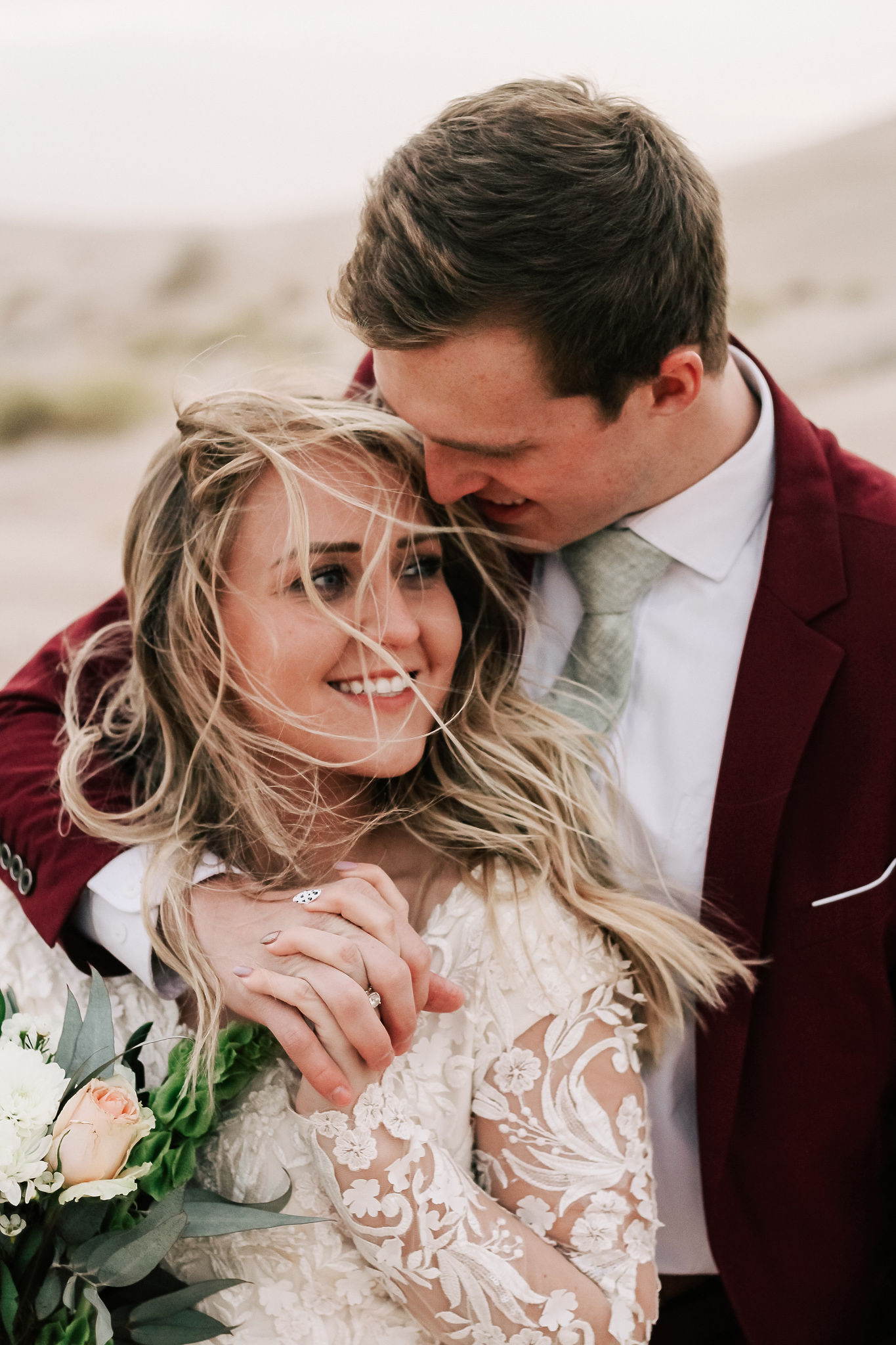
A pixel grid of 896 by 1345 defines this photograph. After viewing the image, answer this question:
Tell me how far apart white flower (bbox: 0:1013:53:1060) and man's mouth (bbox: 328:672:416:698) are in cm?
59

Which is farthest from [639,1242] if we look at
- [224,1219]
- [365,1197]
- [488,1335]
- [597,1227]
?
[224,1219]

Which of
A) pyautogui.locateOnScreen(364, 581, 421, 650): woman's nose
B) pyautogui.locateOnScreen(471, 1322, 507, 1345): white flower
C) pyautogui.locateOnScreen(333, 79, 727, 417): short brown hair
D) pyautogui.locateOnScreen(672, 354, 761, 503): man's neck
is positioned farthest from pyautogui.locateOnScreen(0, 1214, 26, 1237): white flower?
pyautogui.locateOnScreen(672, 354, 761, 503): man's neck

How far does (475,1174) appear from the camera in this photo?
5.25 feet

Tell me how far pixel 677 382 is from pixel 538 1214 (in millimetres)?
1176

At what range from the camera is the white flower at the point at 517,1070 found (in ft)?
5.04

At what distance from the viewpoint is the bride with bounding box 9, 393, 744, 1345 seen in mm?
1445

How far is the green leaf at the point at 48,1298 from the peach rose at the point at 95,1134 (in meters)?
0.13

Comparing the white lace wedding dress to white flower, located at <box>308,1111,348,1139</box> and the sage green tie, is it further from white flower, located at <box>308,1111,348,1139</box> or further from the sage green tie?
the sage green tie

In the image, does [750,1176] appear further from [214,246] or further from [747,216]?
[214,246]

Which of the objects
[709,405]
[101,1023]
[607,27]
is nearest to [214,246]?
[607,27]

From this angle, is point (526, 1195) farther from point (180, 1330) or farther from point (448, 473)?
point (448, 473)

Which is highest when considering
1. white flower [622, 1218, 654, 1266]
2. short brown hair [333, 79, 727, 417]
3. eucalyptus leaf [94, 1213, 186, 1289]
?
short brown hair [333, 79, 727, 417]

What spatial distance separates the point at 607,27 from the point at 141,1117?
4758 millimetres

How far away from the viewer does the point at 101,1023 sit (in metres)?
1.41
